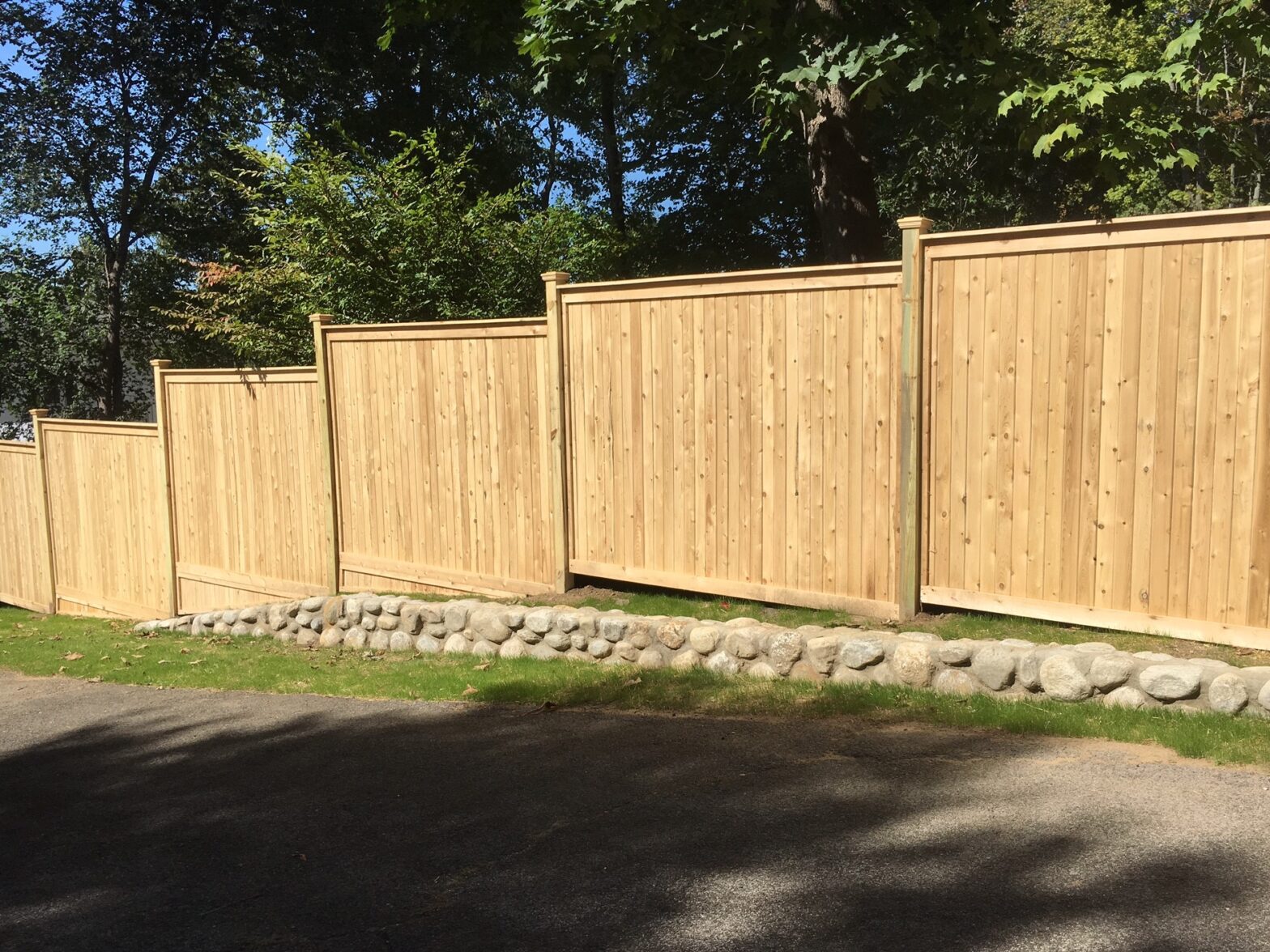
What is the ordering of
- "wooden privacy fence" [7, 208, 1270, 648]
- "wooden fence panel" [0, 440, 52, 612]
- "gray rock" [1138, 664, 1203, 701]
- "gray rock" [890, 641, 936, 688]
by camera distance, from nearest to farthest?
"gray rock" [1138, 664, 1203, 701], "wooden privacy fence" [7, 208, 1270, 648], "gray rock" [890, 641, 936, 688], "wooden fence panel" [0, 440, 52, 612]

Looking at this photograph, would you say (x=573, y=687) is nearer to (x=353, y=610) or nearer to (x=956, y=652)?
(x=956, y=652)

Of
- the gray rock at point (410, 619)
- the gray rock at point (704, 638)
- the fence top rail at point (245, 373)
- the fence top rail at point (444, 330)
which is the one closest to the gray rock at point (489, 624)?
the gray rock at point (410, 619)

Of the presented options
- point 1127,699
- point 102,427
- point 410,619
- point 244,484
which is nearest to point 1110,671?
point 1127,699

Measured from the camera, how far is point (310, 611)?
31.0 ft

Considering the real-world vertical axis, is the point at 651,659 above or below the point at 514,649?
above

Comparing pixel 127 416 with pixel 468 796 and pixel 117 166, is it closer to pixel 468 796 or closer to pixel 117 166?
pixel 117 166

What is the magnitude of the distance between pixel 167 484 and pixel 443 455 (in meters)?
4.35

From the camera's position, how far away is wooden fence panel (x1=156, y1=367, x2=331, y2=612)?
10305 millimetres

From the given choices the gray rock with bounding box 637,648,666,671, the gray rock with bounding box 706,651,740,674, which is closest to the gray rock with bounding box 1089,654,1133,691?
the gray rock with bounding box 706,651,740,674

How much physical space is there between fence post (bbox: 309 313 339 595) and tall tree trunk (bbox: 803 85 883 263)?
450cm

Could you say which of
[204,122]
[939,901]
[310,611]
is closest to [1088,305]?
[939,901]

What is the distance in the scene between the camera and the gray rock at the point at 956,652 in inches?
224

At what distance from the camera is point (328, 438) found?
32.4 ft

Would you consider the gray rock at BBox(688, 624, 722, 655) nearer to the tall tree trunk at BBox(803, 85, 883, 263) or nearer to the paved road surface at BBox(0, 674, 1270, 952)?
the paved road surface at BBox(0, 674, 1270, 952)
